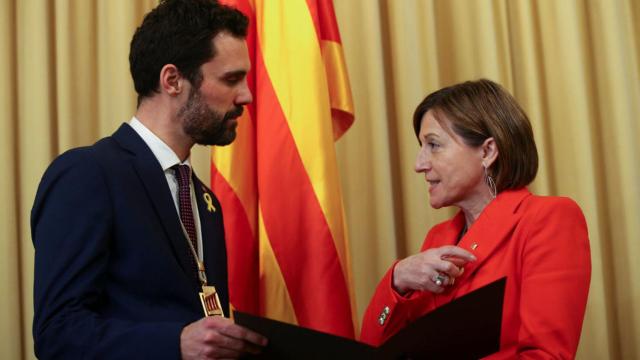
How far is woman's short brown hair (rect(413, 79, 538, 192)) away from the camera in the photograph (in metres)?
2.04

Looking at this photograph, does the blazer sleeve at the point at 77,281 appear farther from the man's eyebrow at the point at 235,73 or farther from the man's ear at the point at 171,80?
the man's eyebrow at the point at 235,73

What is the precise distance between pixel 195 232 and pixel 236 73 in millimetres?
459

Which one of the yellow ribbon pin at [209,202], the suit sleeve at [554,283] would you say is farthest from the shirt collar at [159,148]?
the suit sleeve at [554,283]

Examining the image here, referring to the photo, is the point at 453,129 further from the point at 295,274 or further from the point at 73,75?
the point at 73,75

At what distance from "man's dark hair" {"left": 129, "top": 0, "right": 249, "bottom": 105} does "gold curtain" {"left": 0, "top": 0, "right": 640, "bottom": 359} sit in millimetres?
1117

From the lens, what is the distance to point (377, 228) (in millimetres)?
3018

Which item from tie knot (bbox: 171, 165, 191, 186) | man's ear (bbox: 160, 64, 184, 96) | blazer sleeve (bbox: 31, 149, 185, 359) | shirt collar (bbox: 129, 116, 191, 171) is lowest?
blazer sleeve (bbox: 31, 149, 185, 359)

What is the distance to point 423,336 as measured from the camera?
153 cm

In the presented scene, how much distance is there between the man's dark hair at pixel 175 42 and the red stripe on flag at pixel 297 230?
1.97 ft

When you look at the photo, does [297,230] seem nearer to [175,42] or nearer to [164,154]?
[164,154]

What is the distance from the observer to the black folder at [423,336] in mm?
1459

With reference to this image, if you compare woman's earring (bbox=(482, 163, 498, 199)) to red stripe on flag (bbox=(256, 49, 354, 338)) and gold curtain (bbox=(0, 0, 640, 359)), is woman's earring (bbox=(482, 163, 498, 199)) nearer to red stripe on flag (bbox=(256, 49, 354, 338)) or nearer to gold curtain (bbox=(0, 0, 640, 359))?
red stripe on flag (bbox=(256, 49, 354, 338))

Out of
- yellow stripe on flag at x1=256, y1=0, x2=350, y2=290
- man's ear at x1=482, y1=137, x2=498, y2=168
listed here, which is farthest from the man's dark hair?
man's ear at x1=482, y1=137, x2=498, y2=168

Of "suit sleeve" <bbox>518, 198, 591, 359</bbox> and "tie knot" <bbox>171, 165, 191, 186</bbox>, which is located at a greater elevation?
"tie knot" <bbox>171, 165, 191, 186</bbox>
